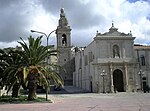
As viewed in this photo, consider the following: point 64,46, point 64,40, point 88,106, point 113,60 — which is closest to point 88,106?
point 88,106

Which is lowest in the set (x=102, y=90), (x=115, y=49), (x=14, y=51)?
(x=102, y=90)

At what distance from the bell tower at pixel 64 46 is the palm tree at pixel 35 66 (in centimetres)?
4966

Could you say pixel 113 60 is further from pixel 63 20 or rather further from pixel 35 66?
pixel 35 66

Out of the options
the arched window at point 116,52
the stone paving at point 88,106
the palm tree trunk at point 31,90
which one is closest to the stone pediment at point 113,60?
the arched window at point 116,52

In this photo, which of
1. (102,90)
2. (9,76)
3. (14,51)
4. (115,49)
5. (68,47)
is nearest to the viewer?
(9,76)

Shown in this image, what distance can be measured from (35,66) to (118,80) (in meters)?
35.5

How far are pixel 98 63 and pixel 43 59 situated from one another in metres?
29.7

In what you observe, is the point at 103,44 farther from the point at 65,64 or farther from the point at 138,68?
the point at 65,64

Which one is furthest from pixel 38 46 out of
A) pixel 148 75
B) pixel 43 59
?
pixel 148 75

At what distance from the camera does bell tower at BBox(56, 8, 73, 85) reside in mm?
81812

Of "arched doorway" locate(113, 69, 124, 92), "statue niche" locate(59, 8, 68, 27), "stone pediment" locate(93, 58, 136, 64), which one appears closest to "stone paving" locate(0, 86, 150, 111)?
"stone pediment" locate(93, 58, 136, 64)

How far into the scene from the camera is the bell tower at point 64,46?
8181cm

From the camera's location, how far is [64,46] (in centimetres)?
8219

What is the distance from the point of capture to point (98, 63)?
5900cm
